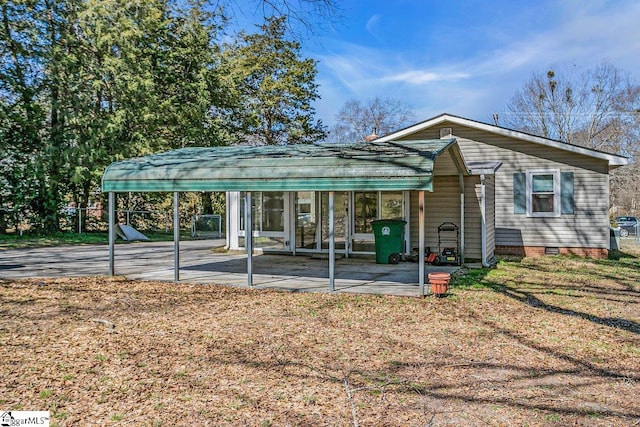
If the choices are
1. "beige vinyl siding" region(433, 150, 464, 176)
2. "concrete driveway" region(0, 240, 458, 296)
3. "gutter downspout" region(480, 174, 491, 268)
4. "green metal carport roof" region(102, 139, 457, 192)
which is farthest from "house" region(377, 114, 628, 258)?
"green metal carport roof" region(102, 139, 457, 192)

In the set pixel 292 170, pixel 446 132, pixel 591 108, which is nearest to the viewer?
pixel 292 170

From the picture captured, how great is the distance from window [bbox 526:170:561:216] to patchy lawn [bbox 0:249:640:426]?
5.51 metres

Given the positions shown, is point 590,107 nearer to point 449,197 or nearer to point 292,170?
point 449,197

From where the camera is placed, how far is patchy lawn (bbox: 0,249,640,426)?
126 inches

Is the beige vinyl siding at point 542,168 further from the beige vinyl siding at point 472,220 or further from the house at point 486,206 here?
the beige vinyl siding at point 472,220

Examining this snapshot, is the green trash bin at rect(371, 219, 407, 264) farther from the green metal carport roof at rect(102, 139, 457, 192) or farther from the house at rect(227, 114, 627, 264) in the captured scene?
the green metal carport roof at rect(102, 139, 457, 192)

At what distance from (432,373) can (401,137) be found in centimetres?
1094

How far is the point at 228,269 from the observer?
9.70 metres

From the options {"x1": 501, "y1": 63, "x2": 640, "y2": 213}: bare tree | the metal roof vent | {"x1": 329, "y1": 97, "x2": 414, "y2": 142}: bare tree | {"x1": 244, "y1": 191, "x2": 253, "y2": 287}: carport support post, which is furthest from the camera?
{"x1": 329, "y1": 97, "x2": 414, "y2": 142}: bare tree

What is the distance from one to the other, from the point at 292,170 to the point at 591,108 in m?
29.2

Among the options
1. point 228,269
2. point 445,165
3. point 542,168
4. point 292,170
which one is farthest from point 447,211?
point 228,269

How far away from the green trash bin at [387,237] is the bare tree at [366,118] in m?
26.7

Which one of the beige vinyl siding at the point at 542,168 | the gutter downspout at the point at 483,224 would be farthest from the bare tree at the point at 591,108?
the gutter downspout at the point at 483,224

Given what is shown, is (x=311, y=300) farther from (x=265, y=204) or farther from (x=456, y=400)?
(x=265, y=204)
